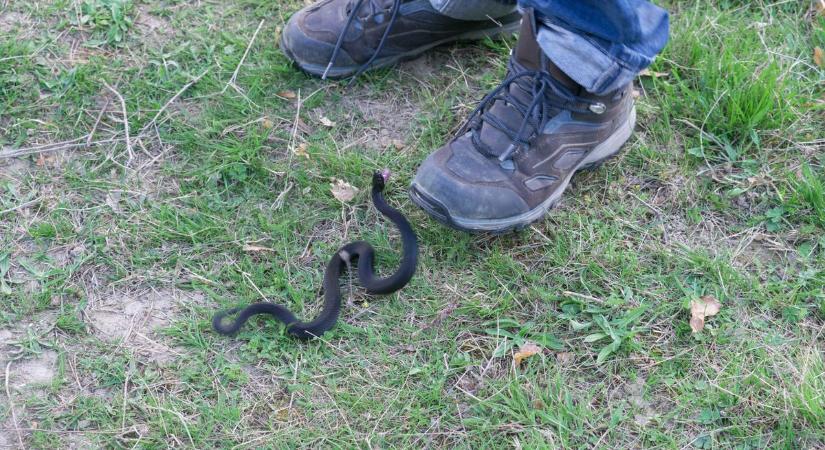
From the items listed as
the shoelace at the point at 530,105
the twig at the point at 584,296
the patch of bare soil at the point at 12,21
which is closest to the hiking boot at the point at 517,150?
the shoelace at the point at 530,105

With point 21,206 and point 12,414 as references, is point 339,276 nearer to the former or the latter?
point 12,414

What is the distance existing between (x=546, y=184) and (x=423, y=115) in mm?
606

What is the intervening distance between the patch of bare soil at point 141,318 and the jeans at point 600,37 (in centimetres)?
130

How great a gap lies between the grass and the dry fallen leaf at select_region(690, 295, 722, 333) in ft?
0.08

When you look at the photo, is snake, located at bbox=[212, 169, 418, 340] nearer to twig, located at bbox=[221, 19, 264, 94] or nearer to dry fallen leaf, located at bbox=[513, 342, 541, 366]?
dry fallen leaf, located at bbox=[513, 342, 541, 366]

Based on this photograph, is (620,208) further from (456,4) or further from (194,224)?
(194,224)

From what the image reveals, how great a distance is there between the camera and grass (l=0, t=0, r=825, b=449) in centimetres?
197

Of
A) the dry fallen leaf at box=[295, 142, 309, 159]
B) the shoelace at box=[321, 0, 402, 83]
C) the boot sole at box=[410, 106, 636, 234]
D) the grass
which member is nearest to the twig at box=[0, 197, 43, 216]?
the grass

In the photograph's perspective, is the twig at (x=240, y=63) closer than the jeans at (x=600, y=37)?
No

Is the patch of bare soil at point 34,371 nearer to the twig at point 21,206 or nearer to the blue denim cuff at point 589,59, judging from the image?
the twig at point 21,206

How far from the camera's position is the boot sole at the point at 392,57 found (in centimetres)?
276

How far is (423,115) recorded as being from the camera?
8.81 ft

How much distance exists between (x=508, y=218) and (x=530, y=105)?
0.35 metres

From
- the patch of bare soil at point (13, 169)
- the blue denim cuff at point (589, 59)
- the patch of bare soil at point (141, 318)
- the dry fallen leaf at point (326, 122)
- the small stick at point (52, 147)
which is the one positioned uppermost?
the blue denim cuff at point (589, 59)
